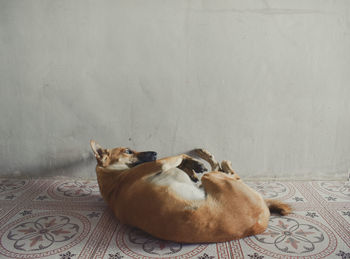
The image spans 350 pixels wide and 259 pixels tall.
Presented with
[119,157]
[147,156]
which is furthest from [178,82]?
[119,157]

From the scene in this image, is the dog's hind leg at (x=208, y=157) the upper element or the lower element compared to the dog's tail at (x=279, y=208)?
upper

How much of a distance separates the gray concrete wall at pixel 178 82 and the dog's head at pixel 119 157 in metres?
0.25

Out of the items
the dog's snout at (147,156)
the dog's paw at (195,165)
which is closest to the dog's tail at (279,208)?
the dog's paw at (195,165)

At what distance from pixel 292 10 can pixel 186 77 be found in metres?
1.03

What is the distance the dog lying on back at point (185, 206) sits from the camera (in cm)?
171

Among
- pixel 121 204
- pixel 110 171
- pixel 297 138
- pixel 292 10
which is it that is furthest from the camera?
pixel 297 138

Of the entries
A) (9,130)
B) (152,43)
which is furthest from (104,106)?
(9,130)

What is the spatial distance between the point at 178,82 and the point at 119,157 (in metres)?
0.82

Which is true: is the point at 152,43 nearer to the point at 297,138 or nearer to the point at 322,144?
the point at 297,138

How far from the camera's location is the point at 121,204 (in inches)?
76.3

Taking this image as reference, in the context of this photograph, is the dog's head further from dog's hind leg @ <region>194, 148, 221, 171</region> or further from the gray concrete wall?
dog's hind leg @ <region>194, 148, 221, 171</region>

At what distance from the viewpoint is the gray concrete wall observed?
2.58 meters

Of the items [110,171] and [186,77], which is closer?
[110,171]

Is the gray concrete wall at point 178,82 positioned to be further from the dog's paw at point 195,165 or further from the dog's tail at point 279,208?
the dog's tail at point 279,208
